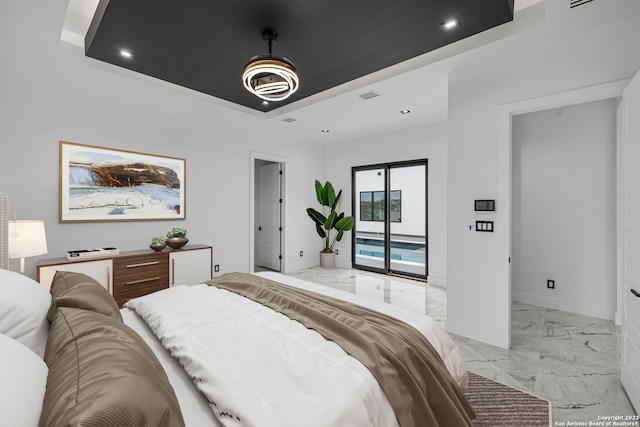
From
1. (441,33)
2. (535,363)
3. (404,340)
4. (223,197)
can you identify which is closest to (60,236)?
(223,197)

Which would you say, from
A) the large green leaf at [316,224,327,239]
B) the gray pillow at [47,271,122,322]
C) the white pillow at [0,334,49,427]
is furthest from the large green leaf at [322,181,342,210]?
the white pillow at [0,334,49,427]

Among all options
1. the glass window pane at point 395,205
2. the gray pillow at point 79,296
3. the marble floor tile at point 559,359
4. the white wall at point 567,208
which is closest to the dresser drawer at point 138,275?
the gray pillow at point 79,296

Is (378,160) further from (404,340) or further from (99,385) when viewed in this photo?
(99,385)

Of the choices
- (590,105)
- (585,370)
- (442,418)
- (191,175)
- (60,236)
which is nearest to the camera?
(442,418)

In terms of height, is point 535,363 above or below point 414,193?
below

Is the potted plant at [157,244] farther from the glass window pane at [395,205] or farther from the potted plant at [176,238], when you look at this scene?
the glass window pane at [395,205]

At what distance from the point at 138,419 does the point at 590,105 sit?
4952 millimetres

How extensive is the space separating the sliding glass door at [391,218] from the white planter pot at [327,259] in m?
0.48

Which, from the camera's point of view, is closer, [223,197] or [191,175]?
[191,175]

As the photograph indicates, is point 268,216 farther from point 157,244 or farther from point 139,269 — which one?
point 139,269

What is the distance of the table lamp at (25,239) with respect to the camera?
208cm

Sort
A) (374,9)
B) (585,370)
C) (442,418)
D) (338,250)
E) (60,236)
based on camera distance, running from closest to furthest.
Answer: (442,418)
(374,9)
(585,370)
(60,236)
(338,250)

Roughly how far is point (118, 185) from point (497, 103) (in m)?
4.42

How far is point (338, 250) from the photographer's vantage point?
21.2 feet
